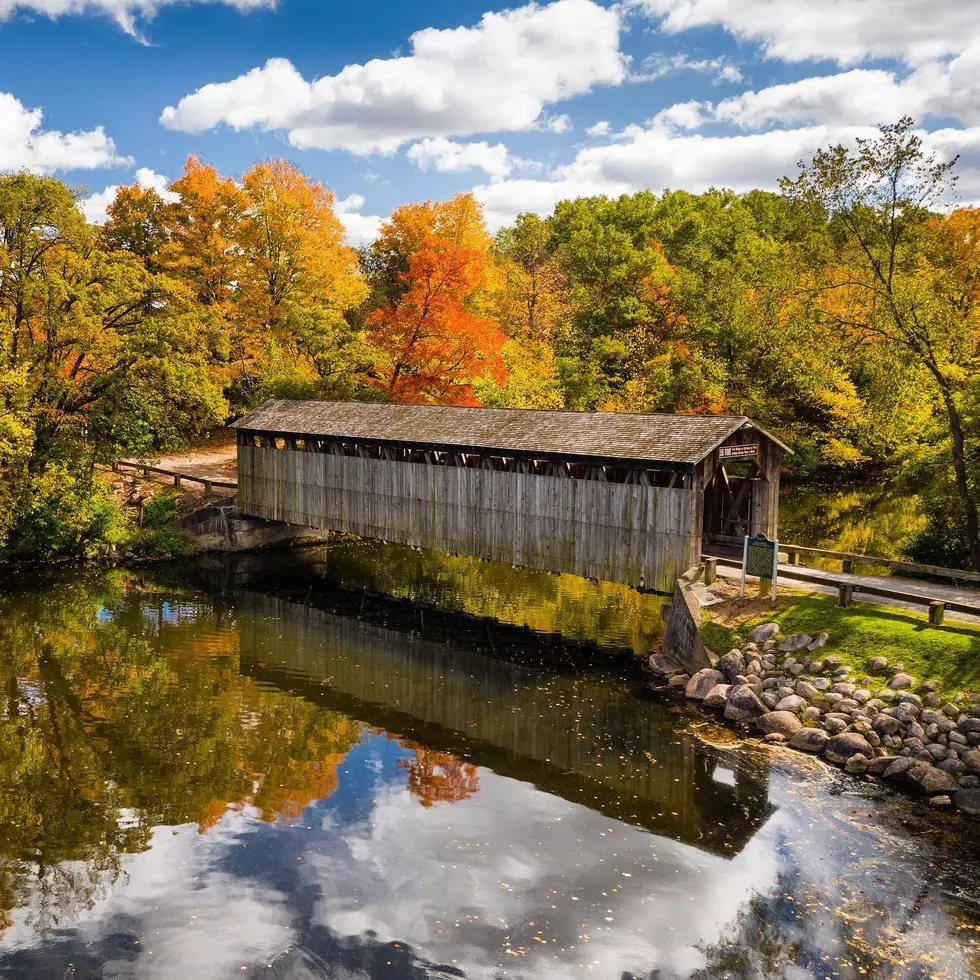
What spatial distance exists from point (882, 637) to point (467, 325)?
70.8ft

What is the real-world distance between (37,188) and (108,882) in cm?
2186

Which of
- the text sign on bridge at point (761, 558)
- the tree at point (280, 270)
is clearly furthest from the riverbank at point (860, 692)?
the tree at point (280, 270)

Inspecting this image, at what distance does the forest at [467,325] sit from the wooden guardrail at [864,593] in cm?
398

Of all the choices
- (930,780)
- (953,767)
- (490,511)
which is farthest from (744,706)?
(490,511)

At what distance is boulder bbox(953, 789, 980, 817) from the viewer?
1266cm

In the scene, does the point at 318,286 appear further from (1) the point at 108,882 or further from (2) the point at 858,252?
(1) the point at 108,882

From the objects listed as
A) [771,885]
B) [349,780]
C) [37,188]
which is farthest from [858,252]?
[37,188]

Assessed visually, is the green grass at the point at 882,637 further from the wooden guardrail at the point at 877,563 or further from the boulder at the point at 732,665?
the wooden guardrail at the point at 877,563

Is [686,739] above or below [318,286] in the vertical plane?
below

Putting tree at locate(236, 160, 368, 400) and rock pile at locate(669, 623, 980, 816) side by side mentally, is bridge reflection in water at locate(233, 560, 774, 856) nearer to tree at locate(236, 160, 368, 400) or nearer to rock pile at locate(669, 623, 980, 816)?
rock pile at locate(669, 623, 980, 816)

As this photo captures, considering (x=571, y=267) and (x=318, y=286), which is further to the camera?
(x=571, y=267)

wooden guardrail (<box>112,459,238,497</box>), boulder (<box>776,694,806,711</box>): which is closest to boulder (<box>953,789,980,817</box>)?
boulder (<box>776,694,806,711</box>)

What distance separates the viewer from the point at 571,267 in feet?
146

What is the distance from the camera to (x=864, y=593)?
17.9 m
